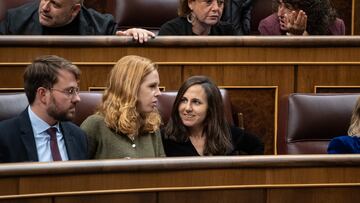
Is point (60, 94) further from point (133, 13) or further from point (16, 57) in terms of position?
point (133, 13)

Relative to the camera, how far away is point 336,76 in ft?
5.59

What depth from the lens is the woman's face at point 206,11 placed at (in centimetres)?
177

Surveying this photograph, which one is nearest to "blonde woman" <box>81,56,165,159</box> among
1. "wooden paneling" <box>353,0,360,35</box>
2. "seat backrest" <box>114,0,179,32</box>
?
"seat backrest" <box>114,0,179,32</box>

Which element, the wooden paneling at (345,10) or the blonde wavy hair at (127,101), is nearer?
the blonde wavy hair at (127,101)

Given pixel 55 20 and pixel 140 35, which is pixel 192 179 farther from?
pixel 55 20

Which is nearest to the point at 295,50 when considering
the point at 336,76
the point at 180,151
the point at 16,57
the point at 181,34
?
the point at 336,76

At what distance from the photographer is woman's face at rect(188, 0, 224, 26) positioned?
1769mm

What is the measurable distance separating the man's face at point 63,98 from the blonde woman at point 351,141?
389 mm

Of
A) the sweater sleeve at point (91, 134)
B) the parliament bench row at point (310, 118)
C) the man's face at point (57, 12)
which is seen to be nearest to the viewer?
the sweater sleeve at point (91, 134)

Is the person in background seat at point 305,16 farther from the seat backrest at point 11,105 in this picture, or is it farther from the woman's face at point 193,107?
the seat backrest at point 11,105

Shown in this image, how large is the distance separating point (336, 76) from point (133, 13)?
1.62 feet

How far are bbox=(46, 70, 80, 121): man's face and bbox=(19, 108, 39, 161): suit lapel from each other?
35 mm

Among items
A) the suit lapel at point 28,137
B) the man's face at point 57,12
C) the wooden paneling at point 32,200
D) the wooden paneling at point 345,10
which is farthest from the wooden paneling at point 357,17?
the wooden paneling at point 32,200

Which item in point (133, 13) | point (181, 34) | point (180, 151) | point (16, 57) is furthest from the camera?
point (133, 13)
